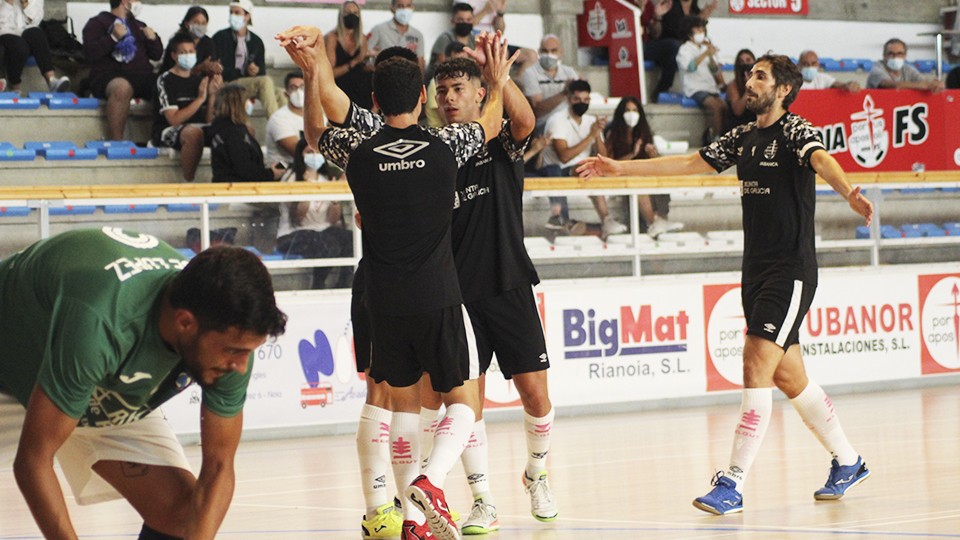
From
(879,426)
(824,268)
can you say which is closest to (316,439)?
(879,426)

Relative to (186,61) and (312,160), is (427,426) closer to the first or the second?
(312,160)

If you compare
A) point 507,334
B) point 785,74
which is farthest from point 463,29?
point 507,334

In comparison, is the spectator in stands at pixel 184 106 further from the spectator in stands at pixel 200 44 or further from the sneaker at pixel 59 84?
the sneaker at pixel 59 84

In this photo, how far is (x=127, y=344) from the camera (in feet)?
11.7

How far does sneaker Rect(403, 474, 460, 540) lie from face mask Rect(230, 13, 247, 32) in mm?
9426

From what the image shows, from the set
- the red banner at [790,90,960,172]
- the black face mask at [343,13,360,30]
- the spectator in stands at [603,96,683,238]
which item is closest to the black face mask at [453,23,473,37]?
the black face mask at [343,13,360,30]

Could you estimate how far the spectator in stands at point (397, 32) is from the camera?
15297 millimetres

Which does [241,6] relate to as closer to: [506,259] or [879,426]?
[879,426]

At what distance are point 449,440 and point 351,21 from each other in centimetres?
898

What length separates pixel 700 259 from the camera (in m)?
13.0

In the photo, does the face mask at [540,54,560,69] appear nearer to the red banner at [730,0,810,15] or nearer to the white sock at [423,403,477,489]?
the red banner at [730,0,810,15]

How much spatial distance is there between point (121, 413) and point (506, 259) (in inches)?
120

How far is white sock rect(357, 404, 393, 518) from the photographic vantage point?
6.70 meters

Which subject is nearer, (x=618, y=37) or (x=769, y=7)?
(x=618, y=37)
